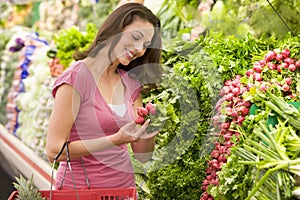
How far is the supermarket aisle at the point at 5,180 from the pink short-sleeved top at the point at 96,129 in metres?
2.96

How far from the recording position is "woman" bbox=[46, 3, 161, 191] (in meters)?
2.60

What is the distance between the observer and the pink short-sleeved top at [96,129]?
2.70 meters

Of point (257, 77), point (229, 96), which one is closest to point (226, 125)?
point (229, 96)

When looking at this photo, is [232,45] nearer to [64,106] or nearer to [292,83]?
[292,83]

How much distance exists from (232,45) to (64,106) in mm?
1111

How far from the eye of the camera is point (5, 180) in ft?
20.7

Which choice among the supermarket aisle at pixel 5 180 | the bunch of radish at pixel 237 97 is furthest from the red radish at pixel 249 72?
the supermarket aisle at pixel 5 180

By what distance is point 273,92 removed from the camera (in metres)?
2.64

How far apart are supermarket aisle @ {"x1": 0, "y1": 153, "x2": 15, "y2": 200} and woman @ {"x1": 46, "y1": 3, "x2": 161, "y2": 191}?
297 cm

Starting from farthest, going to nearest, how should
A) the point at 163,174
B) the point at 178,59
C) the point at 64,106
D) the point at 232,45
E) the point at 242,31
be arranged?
the point at 242,31
the point at 178,59
the point at 232,45
the point at 163,174
the point at 64,106

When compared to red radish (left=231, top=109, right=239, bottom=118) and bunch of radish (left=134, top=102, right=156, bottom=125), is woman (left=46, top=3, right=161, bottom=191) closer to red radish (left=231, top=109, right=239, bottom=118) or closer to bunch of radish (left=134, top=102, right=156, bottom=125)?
bunch of radish (left=134, top=102, right=156, bottom=125)

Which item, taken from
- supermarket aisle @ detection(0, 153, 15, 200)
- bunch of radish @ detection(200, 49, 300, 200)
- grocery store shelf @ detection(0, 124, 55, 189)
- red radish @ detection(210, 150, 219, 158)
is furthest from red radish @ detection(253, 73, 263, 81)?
supermarket aisle @ detection(0, 153, 15, 200)

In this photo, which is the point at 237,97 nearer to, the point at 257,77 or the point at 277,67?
the point at 257,77

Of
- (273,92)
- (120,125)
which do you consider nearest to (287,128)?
(273,92)
